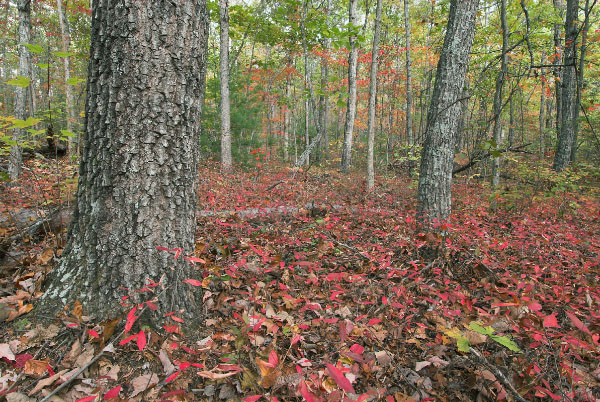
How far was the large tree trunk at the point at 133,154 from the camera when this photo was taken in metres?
1.95

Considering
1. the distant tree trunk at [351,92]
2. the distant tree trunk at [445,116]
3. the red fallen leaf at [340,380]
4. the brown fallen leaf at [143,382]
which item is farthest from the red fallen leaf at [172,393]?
the distant tree trunk at [351,92]

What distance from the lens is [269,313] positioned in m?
2.42

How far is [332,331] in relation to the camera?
2379 mm

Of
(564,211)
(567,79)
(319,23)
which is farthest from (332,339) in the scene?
(567,79)

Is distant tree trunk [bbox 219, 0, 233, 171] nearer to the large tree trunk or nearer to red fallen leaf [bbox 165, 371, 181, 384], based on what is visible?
the large tree trunk

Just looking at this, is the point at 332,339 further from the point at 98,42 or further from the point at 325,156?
the point at 325,156

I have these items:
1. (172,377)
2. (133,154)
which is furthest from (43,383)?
(133,154)

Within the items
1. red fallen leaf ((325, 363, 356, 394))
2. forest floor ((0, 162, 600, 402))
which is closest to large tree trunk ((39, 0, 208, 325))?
forest floor ((0, 162, 600, 402))

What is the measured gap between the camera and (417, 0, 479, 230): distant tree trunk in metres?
3.84

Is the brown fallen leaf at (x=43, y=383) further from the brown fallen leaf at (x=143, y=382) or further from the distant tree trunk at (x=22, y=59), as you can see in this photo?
the distant tree trunk at (x=22, y=59)

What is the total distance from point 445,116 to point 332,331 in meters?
3.19

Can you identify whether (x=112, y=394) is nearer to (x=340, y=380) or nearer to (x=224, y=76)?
(x=340, y=380)

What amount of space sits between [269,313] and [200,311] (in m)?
0.55

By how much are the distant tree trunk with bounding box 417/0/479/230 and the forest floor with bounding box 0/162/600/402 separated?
0.44 meters
